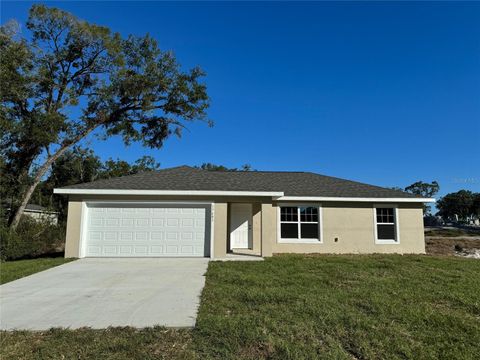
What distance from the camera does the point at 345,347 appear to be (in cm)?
441

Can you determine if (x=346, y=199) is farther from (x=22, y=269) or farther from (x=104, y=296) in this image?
(x=22, y=269)

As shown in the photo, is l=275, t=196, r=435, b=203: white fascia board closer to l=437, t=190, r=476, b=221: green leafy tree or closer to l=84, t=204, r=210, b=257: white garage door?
l=84, t=204, r=210, b=257: white garage door

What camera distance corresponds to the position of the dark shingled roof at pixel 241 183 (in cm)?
1298

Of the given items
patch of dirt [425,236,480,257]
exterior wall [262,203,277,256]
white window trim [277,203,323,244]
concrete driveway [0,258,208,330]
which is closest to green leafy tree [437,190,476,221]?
patch of dirt [425,236,480,257]

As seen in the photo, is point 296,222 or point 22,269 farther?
point 296,222

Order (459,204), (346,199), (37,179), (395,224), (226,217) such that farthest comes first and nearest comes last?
(459,204) < (37,179) < (395,224) < (346,199) < (226,217)

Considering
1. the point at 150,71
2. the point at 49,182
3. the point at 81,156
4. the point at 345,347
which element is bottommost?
the point at 345,347

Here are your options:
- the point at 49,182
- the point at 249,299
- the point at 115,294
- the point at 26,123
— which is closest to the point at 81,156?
the point at 49,182

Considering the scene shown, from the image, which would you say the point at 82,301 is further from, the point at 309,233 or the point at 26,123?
the point at 26,123

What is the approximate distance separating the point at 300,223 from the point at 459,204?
82.5m

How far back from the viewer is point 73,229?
1239 centimetres

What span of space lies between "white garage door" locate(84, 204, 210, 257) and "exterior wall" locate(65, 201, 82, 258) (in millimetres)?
321

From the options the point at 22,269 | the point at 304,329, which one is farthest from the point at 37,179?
the point at 304,329

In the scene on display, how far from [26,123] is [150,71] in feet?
26.6
